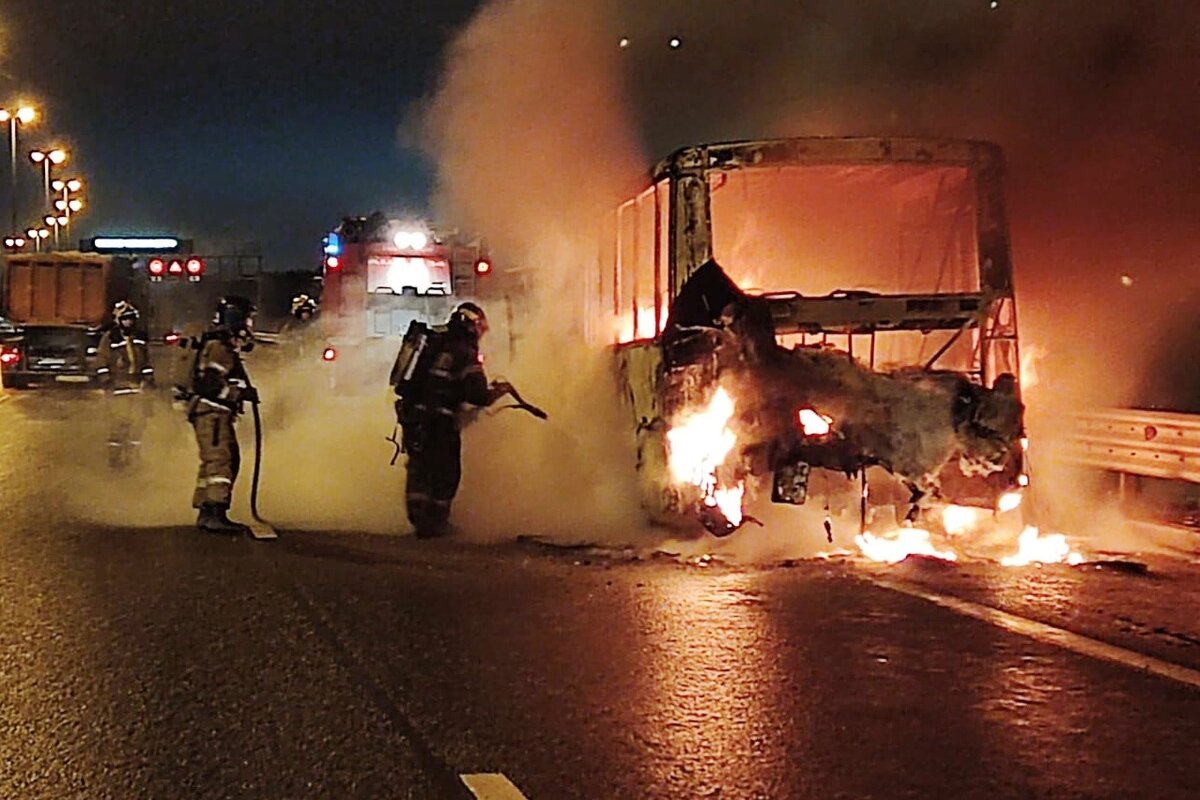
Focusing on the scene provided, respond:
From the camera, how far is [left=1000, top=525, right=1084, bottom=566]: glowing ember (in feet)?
29.5

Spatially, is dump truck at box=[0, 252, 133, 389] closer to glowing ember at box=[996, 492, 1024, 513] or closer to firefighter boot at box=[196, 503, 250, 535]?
firefighter boot at box=[196, 503, 250, 535]

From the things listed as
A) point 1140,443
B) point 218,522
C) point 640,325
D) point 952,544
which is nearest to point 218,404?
point 218,522

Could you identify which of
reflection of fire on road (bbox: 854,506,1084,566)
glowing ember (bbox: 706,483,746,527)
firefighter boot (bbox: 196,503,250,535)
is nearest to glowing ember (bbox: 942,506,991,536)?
reflection of fire on road (bbox: 854,506,1084,566)

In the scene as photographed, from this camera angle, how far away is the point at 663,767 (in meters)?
4.84

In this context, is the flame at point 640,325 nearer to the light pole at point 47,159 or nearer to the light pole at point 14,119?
the light pole at point 14,119

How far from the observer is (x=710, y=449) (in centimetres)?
891

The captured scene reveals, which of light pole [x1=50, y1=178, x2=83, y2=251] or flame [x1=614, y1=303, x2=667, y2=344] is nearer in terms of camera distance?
flame [x1=614, y1=303, x2=667, y2=344]

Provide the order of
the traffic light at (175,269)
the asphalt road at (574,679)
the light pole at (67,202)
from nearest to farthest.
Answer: the asphalt road at (574,679)
the traffic light at (175,269)
the light pole at (67,202)

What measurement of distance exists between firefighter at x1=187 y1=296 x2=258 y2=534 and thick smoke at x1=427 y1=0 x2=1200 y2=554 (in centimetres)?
253

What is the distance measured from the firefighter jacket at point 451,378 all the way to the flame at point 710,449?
164cm

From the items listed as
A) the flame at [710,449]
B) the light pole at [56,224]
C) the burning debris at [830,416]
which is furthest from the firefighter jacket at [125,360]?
the light pole at [56,224]

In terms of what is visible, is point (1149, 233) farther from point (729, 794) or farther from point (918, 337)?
point (729, 794)

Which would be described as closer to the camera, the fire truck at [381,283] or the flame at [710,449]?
the flame at [710,449]

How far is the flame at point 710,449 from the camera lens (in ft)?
29.0
